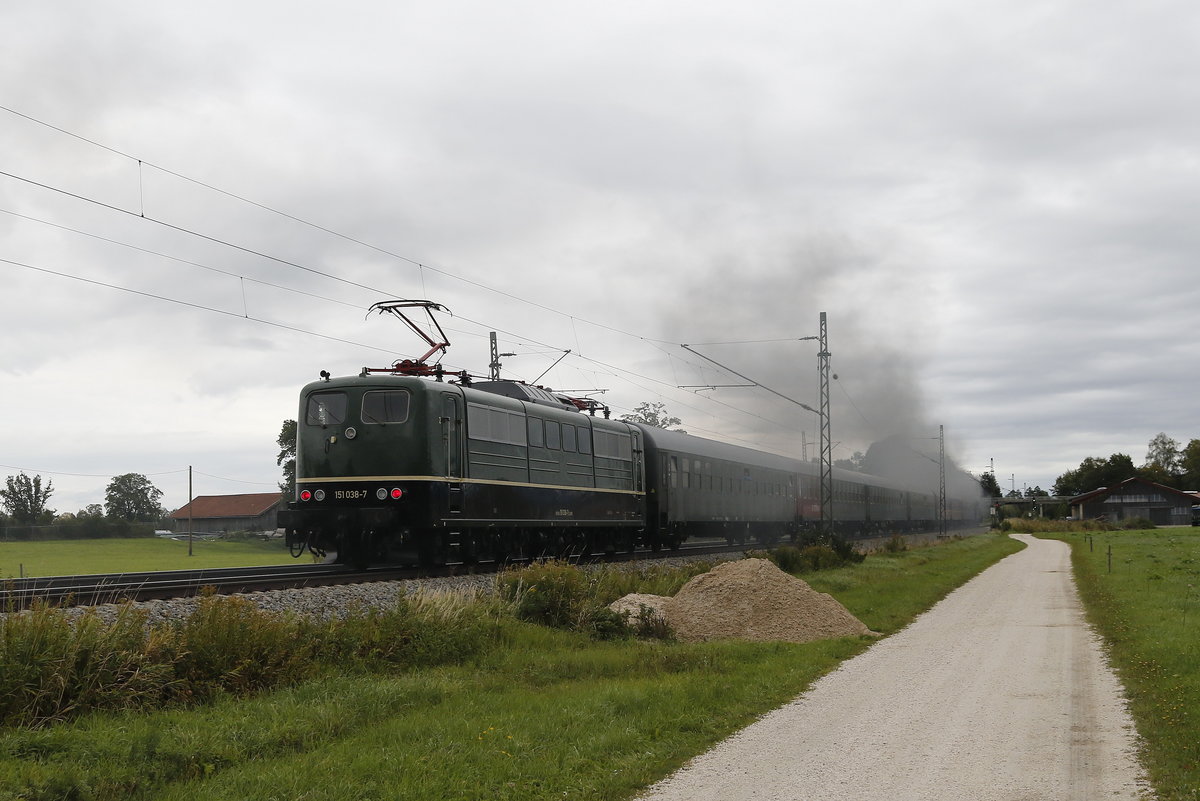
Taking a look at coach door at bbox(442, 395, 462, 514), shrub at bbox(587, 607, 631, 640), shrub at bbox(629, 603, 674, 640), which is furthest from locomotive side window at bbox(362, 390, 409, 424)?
shrub at bbox(629, 603, 674, 640)

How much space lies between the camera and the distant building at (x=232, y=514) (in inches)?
3558

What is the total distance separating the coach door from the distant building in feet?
234

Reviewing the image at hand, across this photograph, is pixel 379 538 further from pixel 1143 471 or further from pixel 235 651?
pixel 1143 471

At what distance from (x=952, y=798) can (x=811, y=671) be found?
6.21 metres

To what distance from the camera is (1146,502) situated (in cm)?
12319

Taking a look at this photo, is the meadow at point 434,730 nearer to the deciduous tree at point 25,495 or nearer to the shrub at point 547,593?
the shrub at point 547,593

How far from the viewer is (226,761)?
8.29 m

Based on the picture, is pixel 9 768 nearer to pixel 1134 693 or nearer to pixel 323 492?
pixel 1134 693

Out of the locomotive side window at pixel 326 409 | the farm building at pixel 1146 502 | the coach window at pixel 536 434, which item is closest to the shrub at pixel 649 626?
the locomotive side window at pixel 326 409

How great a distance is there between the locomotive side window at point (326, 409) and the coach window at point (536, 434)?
15.9 ft

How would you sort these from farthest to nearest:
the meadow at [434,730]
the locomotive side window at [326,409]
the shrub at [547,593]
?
the locomotive side window at [326,409] → the shrub at [547,593] → the meadow at [434,730]

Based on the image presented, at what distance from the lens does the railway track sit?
1330cm

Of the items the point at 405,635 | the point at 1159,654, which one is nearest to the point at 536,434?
the point at 405,635

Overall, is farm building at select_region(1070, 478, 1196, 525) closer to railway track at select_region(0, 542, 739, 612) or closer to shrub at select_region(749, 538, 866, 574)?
shrub at select_region(749, 538, 866, 574)
